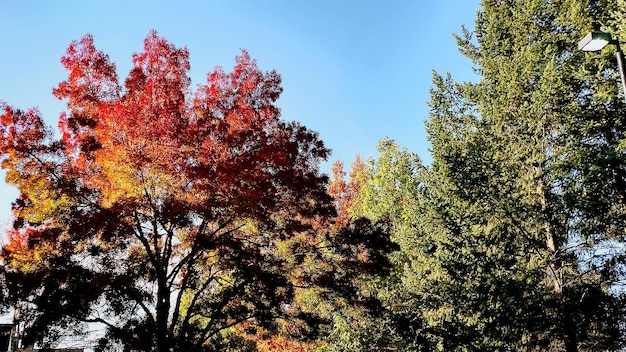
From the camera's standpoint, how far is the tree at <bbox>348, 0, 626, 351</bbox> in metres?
11.8

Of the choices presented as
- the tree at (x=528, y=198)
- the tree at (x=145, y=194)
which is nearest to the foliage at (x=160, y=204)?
the tree at (x=145, y=194)

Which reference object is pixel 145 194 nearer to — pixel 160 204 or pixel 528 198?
pixel 160 204

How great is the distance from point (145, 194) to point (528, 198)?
10.6m

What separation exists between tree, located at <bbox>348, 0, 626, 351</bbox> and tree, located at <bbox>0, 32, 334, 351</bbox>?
5615mm

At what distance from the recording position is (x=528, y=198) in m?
12.6

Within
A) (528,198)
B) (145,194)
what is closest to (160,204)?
(145,194)

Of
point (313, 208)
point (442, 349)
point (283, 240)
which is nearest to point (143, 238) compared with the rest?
point (283, 240)

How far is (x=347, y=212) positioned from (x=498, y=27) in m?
15.3

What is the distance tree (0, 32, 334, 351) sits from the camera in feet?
31.1

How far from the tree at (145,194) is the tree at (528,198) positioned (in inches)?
221

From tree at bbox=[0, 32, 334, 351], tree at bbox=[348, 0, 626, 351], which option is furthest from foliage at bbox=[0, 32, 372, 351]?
tree at bbox=[348, 0, 626, 351]

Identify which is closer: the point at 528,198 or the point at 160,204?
the point at 160,204

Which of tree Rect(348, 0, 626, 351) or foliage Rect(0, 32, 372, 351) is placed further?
tree Rect(348, 0, 626, 351)

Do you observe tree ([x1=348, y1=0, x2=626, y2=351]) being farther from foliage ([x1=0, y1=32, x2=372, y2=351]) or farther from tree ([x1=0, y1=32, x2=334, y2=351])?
tree ([x1=0, y1=32, x2=334, y2=351])
